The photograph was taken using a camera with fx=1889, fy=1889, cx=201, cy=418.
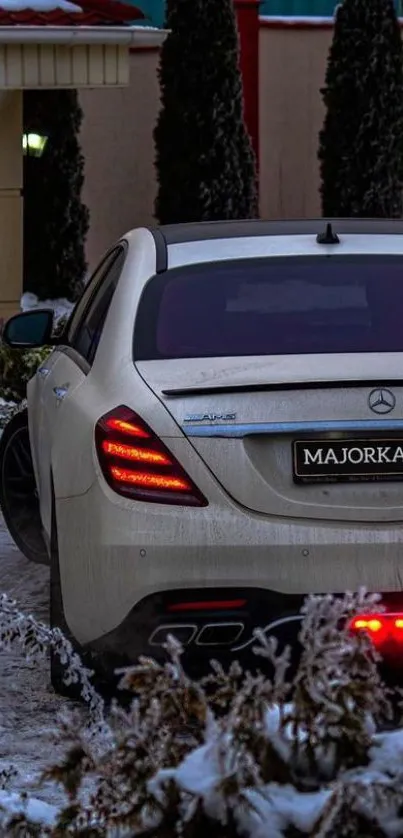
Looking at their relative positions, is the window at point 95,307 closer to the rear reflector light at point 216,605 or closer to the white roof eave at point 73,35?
the rear reflector light at point 216,605

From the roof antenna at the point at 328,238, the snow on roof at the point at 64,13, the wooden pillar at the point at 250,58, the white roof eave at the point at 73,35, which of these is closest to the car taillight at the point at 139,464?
the roof antenna at the point at 328,238

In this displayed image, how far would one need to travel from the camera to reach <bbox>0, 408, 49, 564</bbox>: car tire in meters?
7.92

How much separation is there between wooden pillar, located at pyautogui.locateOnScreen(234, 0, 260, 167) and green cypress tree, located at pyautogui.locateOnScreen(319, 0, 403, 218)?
127 centimetres

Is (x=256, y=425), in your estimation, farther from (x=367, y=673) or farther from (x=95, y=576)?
(x=367, y=673)

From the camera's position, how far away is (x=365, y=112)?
922 inches

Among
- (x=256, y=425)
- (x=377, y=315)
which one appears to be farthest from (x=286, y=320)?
(x=256, y=425)

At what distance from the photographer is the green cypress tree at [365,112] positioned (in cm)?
2312

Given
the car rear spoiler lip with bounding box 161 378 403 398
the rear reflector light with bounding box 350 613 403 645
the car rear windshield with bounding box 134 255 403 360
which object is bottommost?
the rear reflector light with bounding box 350 613 403 645

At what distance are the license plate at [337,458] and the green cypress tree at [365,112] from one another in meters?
18.6

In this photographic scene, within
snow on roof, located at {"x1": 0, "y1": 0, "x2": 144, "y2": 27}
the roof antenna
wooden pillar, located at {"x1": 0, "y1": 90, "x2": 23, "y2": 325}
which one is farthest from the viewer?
wooden pillar, located at {"x1": 0, "y1": 90, "x2": 23, "y2": 325}

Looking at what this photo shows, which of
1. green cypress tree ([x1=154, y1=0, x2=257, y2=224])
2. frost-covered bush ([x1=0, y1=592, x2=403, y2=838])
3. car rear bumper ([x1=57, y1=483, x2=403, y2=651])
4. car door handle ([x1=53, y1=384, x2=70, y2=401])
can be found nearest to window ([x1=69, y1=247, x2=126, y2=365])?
car door handle ([x1=53, y1=384, x2=70, y2=401])

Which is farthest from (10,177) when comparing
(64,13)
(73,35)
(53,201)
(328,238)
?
(328,238)

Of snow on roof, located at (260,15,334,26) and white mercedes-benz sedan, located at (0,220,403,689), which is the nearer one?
white mercedes-benz sedan, located at (0,220,403,689)

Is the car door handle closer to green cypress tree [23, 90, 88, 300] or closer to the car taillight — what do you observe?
the car taillight
